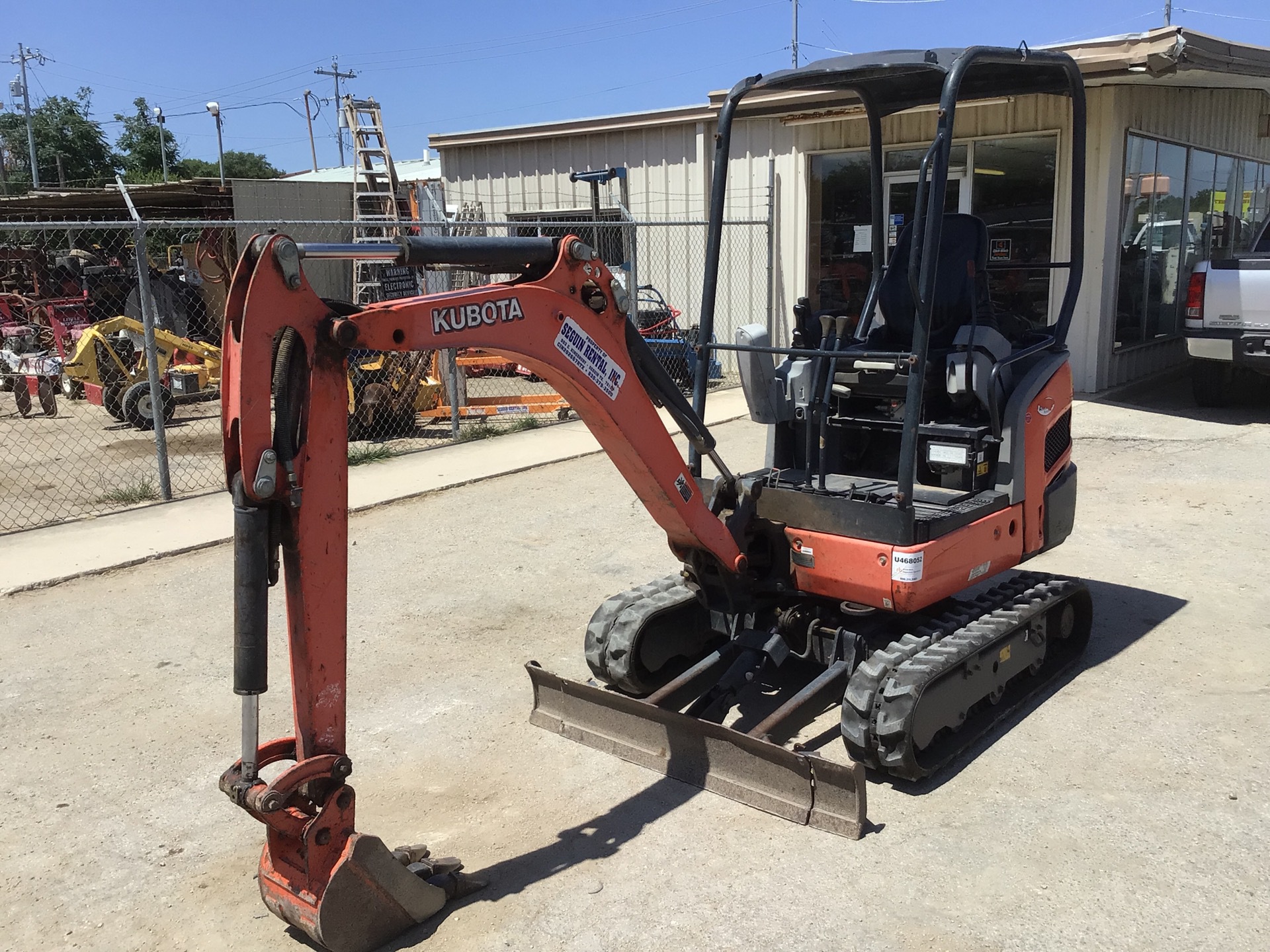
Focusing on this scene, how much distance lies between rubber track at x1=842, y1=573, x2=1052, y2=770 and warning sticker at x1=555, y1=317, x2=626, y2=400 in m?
1.47

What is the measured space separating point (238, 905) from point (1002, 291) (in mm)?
6456

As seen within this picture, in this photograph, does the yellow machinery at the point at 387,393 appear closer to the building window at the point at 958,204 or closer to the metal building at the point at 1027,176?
the metal building at the point at 1027,176

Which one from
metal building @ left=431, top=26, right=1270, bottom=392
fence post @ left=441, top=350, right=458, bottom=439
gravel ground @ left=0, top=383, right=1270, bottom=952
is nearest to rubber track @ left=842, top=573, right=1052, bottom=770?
gravel ground @ left=0, top=383, right=1270, bottom=952

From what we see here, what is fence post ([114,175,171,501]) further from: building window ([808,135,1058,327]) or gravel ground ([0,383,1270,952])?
building window ([808,135,1058,327])

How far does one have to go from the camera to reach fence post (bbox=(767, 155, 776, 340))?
1473 cm

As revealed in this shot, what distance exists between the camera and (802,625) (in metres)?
4.80

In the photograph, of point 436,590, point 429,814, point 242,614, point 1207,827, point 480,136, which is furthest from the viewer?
point 480,136

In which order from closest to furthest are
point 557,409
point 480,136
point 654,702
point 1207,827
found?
1. point 1207,827
2. point 654,702
3. point 557,409
4. point 480,136

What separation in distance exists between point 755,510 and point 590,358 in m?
1.31

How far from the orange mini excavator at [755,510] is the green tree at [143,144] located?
189ft

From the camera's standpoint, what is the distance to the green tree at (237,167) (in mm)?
65562

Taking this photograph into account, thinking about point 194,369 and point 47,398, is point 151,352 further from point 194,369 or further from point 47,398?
point 47,398

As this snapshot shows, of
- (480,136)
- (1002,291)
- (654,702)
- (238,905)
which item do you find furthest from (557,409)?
(238,905)

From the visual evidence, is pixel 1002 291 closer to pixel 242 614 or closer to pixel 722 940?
pixel 722 940
